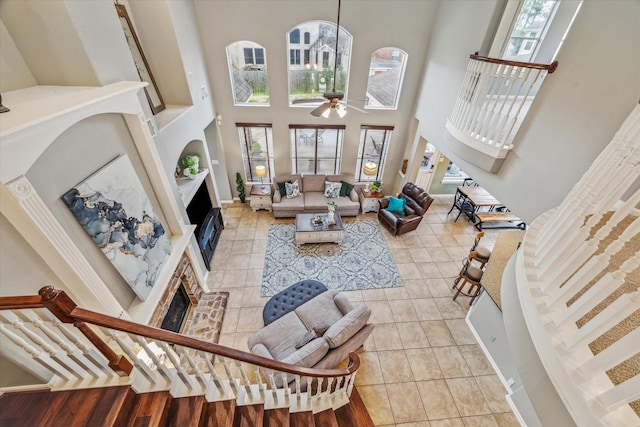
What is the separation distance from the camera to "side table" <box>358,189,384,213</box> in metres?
7.17

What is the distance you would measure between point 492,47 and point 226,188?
22.2ft

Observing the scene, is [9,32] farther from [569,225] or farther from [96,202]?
[569,225]

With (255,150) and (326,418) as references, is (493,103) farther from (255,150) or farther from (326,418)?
(255,150)

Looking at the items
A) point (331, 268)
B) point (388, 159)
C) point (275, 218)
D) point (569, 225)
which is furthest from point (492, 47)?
point (275, 218)

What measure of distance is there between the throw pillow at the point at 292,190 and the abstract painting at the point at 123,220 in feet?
12.7

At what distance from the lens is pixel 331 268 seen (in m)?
5.63

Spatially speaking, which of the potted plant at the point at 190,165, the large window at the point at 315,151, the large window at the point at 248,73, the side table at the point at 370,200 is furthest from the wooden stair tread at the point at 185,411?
the large window at the point at 248,73

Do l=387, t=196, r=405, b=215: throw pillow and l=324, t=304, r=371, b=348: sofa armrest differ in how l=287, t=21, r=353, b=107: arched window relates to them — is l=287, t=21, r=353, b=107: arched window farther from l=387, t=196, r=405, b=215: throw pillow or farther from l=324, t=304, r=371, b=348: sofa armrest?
l=324, t=304, r=371, b=348: sofa armrest

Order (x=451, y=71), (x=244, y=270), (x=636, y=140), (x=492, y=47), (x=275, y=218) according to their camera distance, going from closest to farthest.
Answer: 1. (x=636, y=140)
2. (x=492, y=47)
3. (x=451, y=71)
4. (x=244, y=270)
5. (x=275, y=218)

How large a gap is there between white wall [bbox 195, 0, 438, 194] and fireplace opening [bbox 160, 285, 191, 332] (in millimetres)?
4017

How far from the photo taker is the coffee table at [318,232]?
19.6 feet

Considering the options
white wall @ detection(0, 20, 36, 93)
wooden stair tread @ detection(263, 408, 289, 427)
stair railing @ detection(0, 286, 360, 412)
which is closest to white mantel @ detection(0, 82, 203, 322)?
white wall @ detection(0, 20, 36, 93)

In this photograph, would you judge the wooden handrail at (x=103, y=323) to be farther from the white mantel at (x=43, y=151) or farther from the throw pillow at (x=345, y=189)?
the throw pillow at (x=345, y=189)

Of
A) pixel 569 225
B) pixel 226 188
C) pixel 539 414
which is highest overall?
pixel 569 225
